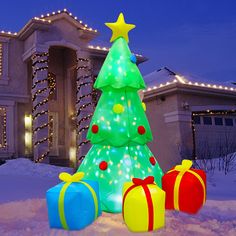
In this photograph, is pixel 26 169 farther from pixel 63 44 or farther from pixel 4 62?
pixel 63 44

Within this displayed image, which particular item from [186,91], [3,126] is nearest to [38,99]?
[3,126]

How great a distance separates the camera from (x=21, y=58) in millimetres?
14492

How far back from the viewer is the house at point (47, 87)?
1355cm

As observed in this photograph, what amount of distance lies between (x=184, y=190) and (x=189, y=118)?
716 cm

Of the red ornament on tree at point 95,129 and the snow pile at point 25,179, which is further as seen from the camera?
the snow pile at point 25,179

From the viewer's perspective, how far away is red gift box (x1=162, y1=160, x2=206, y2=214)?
15.4ft

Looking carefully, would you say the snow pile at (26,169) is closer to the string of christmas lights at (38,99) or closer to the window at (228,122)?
the string of christmas lights at (38,99)

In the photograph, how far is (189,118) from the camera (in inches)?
458

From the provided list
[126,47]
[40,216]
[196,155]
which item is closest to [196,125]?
[196,155]

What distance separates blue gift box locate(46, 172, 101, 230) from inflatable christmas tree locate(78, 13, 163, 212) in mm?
616

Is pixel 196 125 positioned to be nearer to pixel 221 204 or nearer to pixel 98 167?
pixel 221 204

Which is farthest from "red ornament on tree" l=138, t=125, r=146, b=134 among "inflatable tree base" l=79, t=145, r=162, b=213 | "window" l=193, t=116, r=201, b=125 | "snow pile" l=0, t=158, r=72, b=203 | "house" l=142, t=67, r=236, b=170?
"window" l=193, t=116, r=201, b=125

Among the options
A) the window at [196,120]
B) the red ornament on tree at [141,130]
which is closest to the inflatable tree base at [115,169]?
the red ornament on tree at [141,130]

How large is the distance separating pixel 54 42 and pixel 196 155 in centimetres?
745
